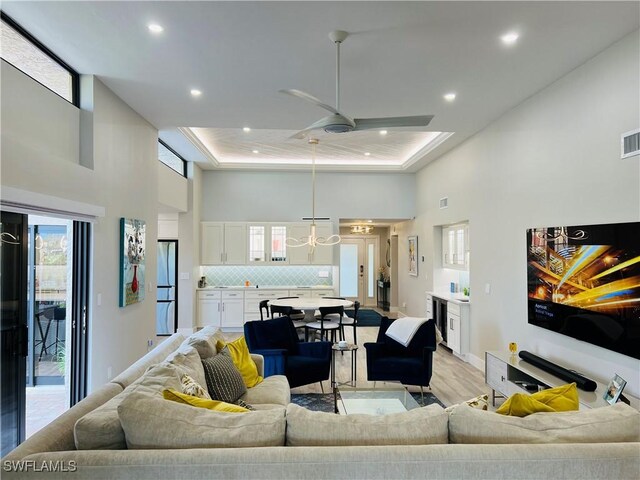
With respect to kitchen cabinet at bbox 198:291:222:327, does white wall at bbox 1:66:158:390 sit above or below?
above

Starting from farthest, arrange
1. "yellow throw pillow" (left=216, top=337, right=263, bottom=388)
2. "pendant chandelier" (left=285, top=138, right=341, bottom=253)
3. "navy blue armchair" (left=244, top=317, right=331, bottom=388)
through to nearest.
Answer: "pendant chandelier" (left=285, top=138, right=341, bottom=253) < "navy blue armchair" (left=244, top=317, right=331, bottom=388) < "yellow throw pillow" (left=216, top=337, right=263, bottom=388)

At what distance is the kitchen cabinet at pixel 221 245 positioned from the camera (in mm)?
8281

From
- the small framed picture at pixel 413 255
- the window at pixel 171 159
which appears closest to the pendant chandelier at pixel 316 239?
the small framed picture at pixel 413 255

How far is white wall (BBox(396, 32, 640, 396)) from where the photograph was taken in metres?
3.06

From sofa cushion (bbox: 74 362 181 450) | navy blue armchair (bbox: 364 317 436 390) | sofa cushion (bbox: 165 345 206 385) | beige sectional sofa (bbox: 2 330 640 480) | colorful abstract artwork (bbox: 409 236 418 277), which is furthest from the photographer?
colorful abstract artwork (bbox: 409 236 418 277)

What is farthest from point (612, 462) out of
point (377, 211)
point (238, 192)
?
point (238, 192)

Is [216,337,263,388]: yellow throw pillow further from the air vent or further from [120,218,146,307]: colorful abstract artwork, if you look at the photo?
the air vent

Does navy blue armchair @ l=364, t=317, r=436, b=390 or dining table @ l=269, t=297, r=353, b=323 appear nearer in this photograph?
navy blue armchair @ l=364, t=317, r=436, b=390

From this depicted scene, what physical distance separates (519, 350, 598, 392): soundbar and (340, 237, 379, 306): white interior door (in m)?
7.73

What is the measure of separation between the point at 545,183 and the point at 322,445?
3616mm

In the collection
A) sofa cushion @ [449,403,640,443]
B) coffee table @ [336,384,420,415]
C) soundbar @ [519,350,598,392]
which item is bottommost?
coffee table @ [336,384,420,415]

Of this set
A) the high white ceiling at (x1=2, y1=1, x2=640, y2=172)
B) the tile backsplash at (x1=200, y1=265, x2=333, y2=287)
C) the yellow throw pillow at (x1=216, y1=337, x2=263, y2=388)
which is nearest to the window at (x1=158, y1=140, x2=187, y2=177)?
the high white ceiling at (x1=2, y1=1, x2=640, y2=172)

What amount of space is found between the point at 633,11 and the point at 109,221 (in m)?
4.94

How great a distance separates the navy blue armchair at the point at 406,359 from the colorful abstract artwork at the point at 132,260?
112 inches
